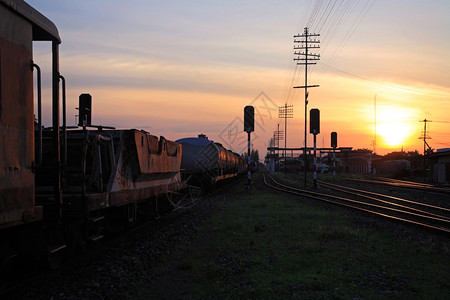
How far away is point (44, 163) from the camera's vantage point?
7305mm

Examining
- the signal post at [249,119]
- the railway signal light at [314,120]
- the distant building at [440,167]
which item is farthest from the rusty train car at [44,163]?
the distant building at [440,167]

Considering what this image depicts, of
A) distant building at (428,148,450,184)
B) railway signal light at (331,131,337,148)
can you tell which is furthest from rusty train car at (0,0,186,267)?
railway signal light at (331,131,337,148)

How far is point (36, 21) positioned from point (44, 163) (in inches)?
128

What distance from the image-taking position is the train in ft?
13.9

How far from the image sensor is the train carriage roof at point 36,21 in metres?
4.32

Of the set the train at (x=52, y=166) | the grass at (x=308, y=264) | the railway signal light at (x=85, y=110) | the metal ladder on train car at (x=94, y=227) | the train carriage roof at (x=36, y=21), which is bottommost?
the grass at (x=308, y=264)

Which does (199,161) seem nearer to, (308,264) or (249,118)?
(249,118)

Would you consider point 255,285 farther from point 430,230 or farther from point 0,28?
point 430,230

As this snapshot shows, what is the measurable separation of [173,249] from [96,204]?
7.32 feet

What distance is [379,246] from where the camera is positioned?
8492 millimetres

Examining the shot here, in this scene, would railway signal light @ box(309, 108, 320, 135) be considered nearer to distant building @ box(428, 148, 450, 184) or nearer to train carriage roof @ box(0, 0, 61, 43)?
distant building @ box(428, 148, 450, 184)

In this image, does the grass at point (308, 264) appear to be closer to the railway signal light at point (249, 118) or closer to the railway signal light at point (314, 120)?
the railway signal light at point (249, 118)

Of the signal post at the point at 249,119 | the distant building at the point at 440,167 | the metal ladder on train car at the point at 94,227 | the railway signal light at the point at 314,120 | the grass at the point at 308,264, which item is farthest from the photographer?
the distant building at the point at 440,167

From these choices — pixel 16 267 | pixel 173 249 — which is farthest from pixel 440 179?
pixel 16 267
